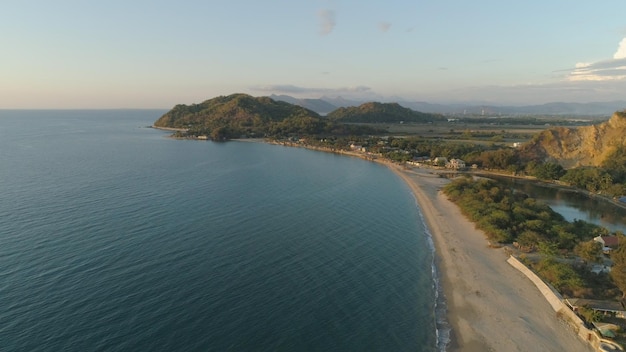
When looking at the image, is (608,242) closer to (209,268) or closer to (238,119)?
(209,268)

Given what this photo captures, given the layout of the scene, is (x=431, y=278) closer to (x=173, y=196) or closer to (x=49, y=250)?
(x=49, y=250)

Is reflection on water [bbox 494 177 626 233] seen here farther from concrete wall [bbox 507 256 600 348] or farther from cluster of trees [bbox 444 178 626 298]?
concrete wall [bbox 507 256 600 348]

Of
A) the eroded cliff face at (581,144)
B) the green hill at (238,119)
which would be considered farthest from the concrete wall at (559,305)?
the green hill at (238,119)

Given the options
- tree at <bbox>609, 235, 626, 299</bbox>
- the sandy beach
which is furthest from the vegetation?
tree at <bbox>609, 235, 626, 299</bbox>

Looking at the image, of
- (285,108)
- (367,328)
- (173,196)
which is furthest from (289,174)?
(285,108)

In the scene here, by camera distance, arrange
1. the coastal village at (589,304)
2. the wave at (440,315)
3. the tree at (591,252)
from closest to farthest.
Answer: the coastal village at (589,304) < the wave at (440,315) < the tree at (591,252)

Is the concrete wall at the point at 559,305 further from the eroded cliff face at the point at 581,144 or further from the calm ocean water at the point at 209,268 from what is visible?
the eroded cliff face at the point at 581,144
